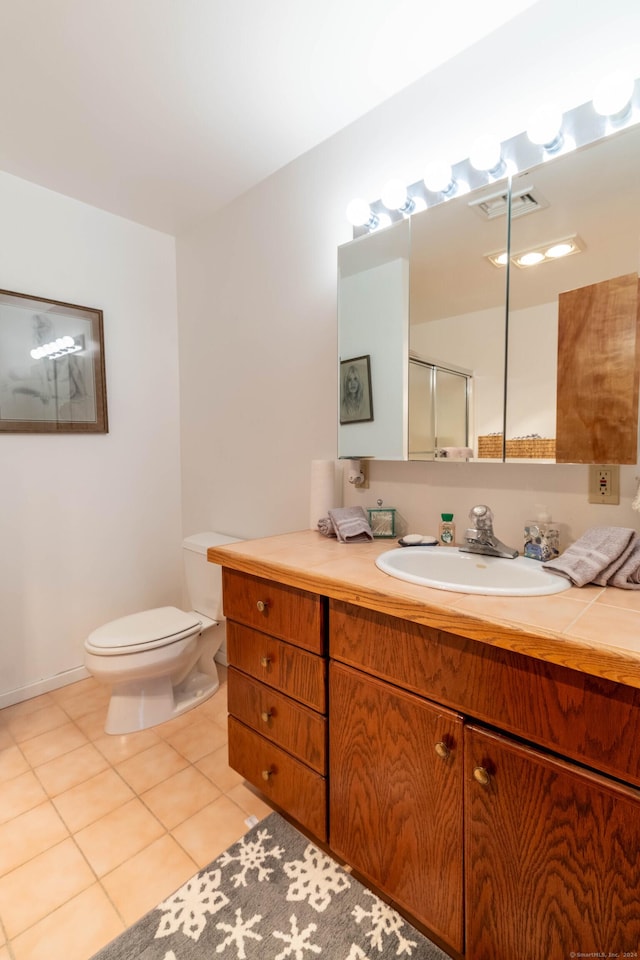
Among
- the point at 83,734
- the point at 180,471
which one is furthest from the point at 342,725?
the point at 180,471

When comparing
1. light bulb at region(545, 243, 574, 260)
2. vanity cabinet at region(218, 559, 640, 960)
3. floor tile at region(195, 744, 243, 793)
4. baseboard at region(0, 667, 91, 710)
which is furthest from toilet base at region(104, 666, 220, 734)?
light bulb at region(545, 243, 574, 260)

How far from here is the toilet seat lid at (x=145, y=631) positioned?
1.84 metres

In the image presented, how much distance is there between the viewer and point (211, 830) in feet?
4.78

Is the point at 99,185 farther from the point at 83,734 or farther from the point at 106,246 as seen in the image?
the point at 83,734

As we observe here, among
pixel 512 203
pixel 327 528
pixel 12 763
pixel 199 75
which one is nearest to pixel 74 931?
pixel 12 763

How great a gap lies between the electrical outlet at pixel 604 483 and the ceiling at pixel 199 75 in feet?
4.26

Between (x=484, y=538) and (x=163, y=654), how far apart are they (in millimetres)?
1360

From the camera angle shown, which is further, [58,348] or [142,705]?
[58,348]

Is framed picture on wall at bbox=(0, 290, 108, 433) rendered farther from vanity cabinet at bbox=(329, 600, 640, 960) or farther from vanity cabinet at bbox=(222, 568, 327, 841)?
vanity cabinet at bbox=(329, 600, 640, 960)

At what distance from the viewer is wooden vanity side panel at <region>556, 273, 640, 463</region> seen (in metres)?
1.15

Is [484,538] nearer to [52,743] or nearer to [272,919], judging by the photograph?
[272,919]

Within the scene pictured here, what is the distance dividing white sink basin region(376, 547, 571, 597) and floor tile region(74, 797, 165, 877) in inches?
44.8

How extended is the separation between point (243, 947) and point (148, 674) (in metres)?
0.99

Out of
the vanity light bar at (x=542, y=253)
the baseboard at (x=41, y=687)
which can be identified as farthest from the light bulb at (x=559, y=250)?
the baseboard at (x=41, y=687)
